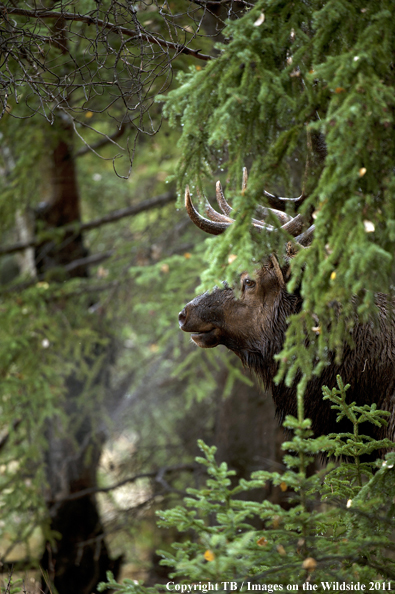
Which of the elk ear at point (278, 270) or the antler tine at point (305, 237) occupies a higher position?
the antler tine at point (305, 237)

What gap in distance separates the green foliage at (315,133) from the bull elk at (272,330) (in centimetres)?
103

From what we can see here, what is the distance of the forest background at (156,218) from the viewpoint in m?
2.05

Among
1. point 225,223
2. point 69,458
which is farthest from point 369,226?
point 69,458

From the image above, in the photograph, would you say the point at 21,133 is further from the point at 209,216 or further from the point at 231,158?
the point at 231,158

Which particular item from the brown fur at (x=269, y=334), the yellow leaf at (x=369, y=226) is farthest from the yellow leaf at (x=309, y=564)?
the brown fur at (x=269, y=334)

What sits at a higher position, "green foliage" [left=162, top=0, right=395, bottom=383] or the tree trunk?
"green foliage" [left=162, top=0, right=395, bottom=383]

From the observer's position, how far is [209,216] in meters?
4.04

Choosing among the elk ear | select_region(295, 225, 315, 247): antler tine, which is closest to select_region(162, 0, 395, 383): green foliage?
select_region(295, 225, 315, 247): antler tine

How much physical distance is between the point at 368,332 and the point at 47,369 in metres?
4.64

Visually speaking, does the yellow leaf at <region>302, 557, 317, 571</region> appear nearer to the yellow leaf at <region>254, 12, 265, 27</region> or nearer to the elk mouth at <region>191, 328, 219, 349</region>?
the elk mouth at <region>191, 328, 219, 349</region>

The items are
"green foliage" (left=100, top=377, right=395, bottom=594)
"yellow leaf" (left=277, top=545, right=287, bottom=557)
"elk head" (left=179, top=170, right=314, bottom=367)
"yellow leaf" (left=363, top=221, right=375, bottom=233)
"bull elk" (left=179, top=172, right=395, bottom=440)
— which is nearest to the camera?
"yellow leaf" (left=363, top=221, right=375, bottom=233)

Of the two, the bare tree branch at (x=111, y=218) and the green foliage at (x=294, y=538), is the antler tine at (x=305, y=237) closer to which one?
the green foliage at (x=294, y=538)

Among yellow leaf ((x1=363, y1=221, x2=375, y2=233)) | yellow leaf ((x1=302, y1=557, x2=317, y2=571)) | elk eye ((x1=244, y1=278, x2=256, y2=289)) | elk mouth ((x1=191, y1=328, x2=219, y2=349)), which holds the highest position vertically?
yellow leaf ((x1=363, y1=221, x2=375, y2=233))

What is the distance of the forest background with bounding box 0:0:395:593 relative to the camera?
6.73 feet
